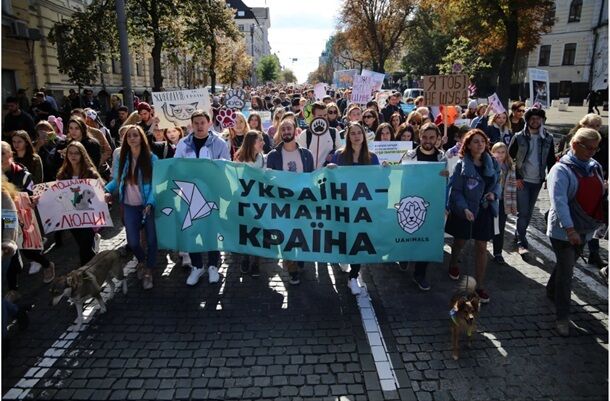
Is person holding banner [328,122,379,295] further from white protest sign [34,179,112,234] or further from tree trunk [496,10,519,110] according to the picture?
tree trunk [496,10,519,110]

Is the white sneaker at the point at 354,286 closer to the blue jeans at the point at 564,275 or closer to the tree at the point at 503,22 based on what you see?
the blue jeans at the point at 564,275

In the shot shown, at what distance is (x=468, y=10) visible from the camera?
22219mm

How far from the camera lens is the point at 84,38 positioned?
16.1 metres

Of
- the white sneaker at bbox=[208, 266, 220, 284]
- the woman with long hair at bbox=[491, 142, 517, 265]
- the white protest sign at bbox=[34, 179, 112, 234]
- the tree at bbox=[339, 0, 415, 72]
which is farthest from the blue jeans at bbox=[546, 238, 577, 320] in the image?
the tree at bbox=[339, 0, 415, 72]

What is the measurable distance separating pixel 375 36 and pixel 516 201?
143 feet

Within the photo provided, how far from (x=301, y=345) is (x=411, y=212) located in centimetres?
188

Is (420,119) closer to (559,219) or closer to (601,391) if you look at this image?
(559,219)

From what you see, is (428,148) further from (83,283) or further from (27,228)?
(27,228)

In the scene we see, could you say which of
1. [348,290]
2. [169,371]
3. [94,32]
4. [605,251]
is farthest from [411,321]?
[94,32]

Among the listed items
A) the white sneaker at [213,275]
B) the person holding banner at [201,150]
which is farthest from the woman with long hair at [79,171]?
the white sneaker at [213,275]

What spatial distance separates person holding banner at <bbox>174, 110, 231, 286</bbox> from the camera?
18.3ft

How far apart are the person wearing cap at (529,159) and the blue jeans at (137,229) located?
502 centimetres

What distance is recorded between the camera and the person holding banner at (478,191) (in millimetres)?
4938

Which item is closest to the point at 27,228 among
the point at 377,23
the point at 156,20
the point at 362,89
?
the point at 362,89
